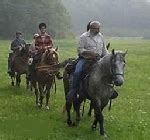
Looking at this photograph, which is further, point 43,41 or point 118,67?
point 43,41

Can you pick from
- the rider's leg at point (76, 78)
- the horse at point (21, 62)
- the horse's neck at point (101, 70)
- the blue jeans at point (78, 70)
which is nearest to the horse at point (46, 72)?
the rider's leg at point (76, 78)

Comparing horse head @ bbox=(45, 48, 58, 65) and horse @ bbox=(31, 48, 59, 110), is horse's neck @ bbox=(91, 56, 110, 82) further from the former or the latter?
horse head @ bbox=(45, 48, 58, 65)

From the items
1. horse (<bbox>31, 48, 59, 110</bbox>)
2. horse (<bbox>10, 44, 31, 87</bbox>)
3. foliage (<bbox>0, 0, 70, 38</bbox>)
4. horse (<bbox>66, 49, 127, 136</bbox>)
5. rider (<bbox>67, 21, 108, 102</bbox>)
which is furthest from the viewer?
foliage (<bbox>0, 0, 70, 38</bbox>)

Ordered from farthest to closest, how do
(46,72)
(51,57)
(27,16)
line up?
(27,16)
(46,72)
(51,57)

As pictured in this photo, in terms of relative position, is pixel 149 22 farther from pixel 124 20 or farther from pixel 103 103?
pixel 103 103

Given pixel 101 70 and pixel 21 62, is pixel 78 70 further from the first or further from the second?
pixel 21 62

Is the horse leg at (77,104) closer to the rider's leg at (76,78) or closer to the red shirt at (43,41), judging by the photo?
the rider's leg at (76,78)

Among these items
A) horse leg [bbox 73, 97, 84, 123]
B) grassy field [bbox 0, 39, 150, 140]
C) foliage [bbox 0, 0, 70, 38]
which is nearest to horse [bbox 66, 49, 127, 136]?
horse leg [bbox 73, 97, 84, 123]

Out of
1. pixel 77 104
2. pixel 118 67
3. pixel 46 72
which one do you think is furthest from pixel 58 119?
pixel 118 67

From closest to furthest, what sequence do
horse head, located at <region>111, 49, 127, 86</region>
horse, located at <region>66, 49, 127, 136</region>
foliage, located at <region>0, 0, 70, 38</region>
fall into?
horse head, located at <region>111, 49, 127, 86</region> < horse, located at <region>66, 49, 127, 136</region> < foliage, located at <region>0, 0, 70, 38</region>

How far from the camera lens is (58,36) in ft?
370

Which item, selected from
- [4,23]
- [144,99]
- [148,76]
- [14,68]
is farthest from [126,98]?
[4,23]

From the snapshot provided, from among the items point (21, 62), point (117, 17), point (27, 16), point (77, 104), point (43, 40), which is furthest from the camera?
point (117, 17)

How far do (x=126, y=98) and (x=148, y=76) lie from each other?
33.3ft
